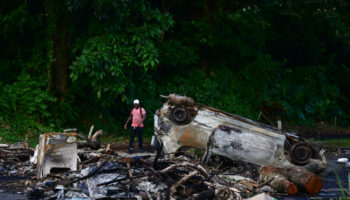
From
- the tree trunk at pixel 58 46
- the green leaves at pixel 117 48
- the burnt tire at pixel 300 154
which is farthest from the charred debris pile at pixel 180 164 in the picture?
the tree trunk at pixel 58 46

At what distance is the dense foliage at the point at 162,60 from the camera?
59.4 feet

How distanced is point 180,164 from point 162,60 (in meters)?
13.6

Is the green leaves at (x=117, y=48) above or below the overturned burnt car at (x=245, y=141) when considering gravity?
above

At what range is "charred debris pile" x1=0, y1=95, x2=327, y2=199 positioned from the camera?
8703 millimetres

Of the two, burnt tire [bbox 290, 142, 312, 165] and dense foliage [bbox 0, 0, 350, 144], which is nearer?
burnt tire [bbox 290, 142, 312, 165]

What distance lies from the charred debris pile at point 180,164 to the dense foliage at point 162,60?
4.78 m

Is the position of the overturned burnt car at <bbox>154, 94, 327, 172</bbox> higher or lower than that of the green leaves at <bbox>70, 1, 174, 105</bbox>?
lower

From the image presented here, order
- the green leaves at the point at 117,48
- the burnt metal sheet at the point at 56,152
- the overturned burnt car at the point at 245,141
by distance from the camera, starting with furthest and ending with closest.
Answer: the green leaves at the point at 117,48 < the overturned burnt car at the point at 245,141 < the burnt metal sheet at the point at 56,152

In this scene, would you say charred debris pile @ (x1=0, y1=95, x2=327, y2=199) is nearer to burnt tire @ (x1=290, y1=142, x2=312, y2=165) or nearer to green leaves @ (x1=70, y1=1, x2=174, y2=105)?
burnt tire @ (x1=290, y1=142, x2=312, y2=165)

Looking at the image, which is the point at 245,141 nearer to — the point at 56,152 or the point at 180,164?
the point at 180,164

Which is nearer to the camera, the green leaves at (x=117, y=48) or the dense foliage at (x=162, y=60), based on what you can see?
the green leaves at (x=117, y=48)

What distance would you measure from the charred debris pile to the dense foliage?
4778 millimetres

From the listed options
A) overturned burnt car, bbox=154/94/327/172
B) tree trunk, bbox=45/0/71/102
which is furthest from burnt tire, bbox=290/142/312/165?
tree trunk, bbox=45/0/71/102

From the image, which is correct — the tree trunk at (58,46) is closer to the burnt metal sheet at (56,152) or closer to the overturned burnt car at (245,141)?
the overturned burnt car at (245,141)
